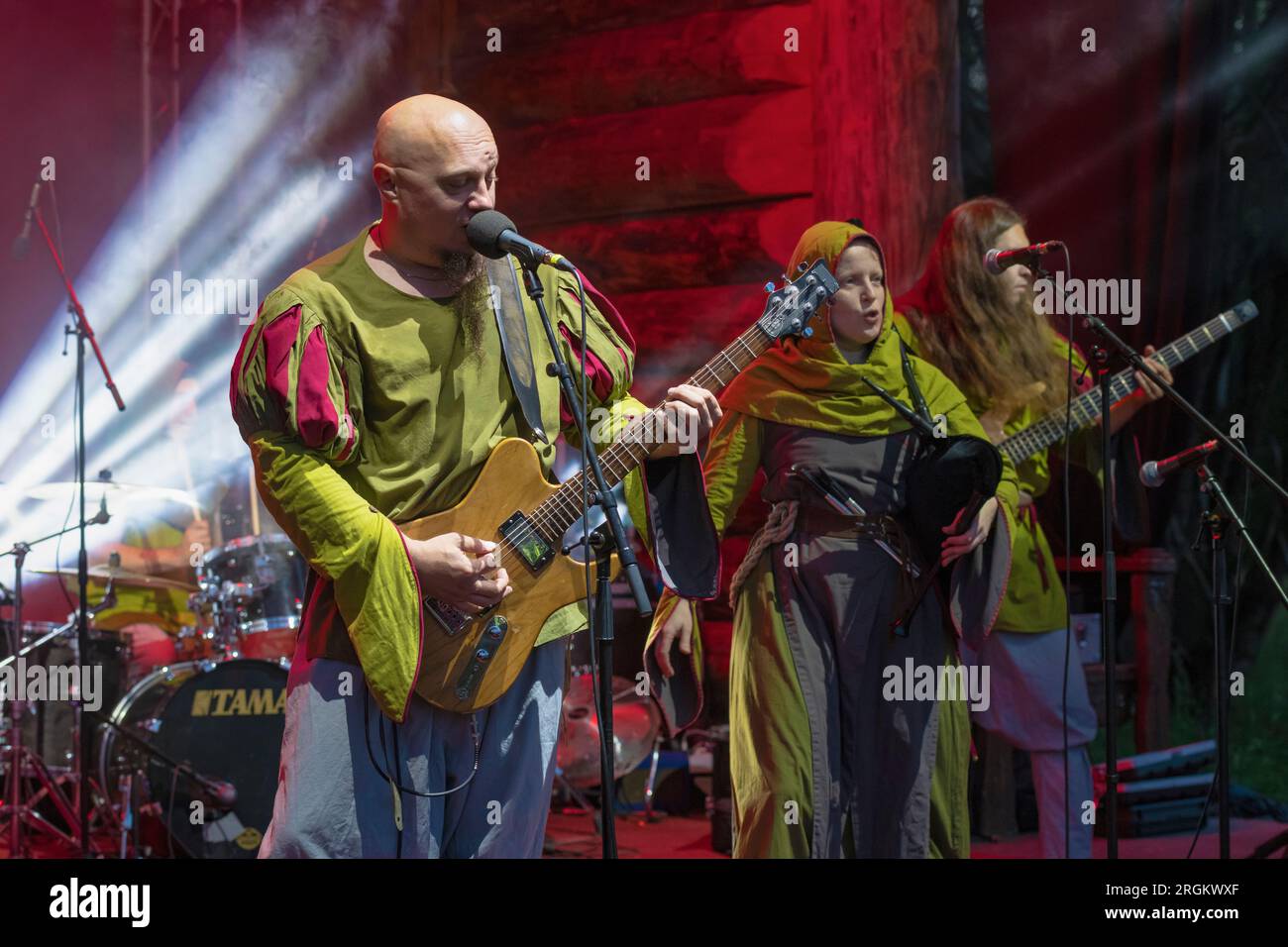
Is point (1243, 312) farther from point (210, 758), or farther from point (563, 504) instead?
point (210, 758)

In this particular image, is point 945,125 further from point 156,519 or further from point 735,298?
point 156,519

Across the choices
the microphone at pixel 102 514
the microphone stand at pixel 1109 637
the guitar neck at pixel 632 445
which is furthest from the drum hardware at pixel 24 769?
the microphone stand at pixel 1109 637

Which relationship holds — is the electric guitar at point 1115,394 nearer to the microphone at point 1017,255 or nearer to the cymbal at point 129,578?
the microphone at point 1017,255

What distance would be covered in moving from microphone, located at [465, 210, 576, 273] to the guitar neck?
0.44 m

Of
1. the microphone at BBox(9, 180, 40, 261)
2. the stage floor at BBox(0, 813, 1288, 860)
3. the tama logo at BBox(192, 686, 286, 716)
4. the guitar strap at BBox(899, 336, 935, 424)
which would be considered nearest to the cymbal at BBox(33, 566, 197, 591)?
the tama logo at BBox(192, 686, 286, 716)

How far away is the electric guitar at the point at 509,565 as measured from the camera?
283 centimetres

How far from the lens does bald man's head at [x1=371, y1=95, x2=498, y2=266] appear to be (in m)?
2.88

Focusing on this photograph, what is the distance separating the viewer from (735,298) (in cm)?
611

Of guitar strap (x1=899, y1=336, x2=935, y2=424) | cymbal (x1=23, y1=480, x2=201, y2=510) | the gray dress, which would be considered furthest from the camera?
cymbal (x1=23, y1=480, x2=201, y2=510)

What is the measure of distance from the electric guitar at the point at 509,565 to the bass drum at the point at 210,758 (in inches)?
102

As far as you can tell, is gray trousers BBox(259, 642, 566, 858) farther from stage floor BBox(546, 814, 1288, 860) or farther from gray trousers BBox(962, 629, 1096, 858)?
stage floor BBox(546, 814, 1288, 860)

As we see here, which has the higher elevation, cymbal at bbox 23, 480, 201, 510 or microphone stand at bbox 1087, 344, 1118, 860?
cymbal at bbox 23, 480, 201, 510

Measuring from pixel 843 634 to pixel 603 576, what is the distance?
1092 millimetres
